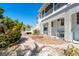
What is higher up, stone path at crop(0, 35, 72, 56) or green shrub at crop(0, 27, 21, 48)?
green shrub at crop(0, 27, 21, 48)

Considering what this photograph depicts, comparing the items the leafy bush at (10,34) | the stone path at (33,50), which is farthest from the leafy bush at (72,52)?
the leafy bush at (10,34)

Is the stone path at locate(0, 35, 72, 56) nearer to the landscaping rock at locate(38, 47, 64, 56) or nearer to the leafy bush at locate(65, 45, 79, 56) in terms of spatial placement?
the landscaping rock at locate(38, 47, 64, 56)

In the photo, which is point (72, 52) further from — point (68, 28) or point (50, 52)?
point (68, 28)

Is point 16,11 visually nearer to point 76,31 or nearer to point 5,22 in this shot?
point 5,22

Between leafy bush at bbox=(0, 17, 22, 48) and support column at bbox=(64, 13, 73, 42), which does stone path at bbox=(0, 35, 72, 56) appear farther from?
support column at bbox=(64, 13, 73, 42)

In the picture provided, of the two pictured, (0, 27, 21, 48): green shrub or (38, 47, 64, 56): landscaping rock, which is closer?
(38, 47, 64, 56): landscaping rock

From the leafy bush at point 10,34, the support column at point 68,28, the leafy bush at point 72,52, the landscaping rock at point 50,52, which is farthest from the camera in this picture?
the support column at point 68,28

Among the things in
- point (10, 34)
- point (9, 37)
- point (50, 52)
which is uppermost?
point (10, 34)

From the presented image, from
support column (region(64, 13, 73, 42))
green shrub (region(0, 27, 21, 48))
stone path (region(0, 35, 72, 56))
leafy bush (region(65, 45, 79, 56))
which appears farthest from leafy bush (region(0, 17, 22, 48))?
leafy bush (region(65, 45, 79, 56))

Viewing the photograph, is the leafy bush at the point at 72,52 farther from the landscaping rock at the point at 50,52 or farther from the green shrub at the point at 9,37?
the green shrub at the point at 9,37

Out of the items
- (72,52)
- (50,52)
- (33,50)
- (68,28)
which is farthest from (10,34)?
(72,52)

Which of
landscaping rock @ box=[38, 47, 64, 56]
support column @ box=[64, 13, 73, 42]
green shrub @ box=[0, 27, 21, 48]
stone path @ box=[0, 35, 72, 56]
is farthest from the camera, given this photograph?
support column @ box=[64, 13, 73, 42]

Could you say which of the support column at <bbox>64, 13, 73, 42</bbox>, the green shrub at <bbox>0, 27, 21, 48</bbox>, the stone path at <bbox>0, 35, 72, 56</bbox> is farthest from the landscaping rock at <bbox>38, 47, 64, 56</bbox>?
the green shrub at <bbox>0, 27, 21, 48</bbox>

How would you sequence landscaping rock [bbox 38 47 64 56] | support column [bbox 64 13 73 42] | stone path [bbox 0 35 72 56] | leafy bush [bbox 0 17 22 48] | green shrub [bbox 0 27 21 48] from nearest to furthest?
landscaping rock [bbox 38 47 64 56], stone path [bbox 0 35 72 56], green shrub [bbox 0 27 21 48], leafy bush [bbox 0 17 22 48], support column [bbox 64 13 73 42]
